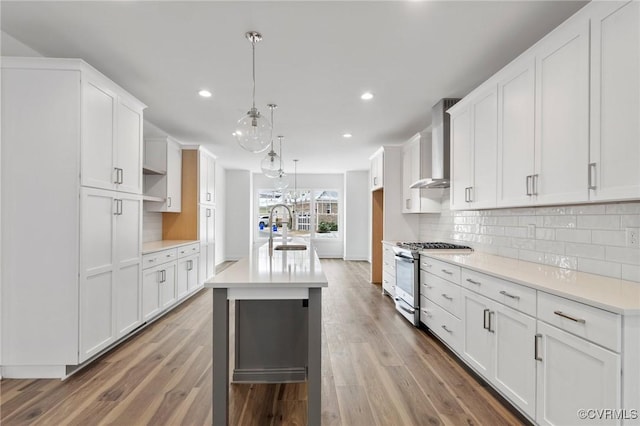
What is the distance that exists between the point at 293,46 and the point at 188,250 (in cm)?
365

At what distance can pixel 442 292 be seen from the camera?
Result: 3.11 meters

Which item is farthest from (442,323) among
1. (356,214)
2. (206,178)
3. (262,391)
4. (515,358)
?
(356,214)

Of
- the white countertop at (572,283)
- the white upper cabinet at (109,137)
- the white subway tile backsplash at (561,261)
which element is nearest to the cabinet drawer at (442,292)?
the white countertop at (572,283)

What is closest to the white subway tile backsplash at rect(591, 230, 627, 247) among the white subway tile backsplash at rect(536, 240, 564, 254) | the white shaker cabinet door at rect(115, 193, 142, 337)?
the white subway tile backsplash at rect(536, 240, 564, 254)

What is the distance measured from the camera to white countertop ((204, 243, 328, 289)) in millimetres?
1690

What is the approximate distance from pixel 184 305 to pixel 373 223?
150 inches

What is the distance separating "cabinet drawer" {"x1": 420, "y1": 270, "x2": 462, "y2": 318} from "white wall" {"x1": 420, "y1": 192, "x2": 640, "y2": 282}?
66 cm

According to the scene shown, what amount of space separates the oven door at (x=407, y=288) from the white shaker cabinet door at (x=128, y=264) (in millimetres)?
3090

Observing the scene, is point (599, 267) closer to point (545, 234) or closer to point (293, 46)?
point (545, 234)

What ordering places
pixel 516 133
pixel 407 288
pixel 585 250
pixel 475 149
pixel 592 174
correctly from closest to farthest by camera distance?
pixel 592 174, pixel 585 250, pixel 516 133, pixel 475 149, pixel 407 288

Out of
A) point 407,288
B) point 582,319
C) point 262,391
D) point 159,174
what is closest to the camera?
point 582,319

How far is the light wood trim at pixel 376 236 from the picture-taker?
6.27 meters

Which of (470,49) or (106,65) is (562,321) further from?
(106,65)

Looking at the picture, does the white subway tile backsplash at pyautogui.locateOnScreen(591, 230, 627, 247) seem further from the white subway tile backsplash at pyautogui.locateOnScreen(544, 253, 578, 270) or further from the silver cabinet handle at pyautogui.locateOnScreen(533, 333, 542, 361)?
the silver cabinet handle at pyautogui.locateOnScreen(533, 333, 542, 361)
